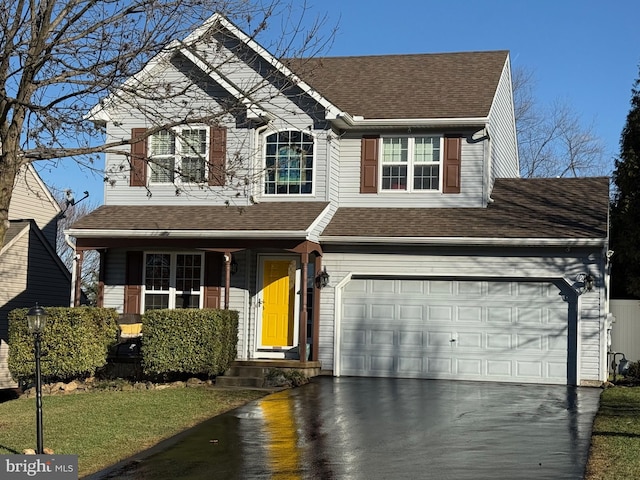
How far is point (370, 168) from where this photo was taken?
19984 millimetres

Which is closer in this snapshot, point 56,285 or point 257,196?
point 257,196

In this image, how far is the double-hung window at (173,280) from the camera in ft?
64.4

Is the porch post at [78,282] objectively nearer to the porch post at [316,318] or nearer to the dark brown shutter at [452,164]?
the porch post at [316,318]

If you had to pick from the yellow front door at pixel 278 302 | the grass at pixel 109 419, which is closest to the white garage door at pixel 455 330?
the yellow front door at pixel 278 302

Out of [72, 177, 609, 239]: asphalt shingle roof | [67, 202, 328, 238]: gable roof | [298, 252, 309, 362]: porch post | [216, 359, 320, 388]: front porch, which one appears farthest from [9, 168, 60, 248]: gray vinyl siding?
[298, 252, 309, 362]: porch post

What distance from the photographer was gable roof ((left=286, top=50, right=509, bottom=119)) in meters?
19.9

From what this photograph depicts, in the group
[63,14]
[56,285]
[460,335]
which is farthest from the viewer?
[56,285]

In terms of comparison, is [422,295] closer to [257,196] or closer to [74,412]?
[257,196]

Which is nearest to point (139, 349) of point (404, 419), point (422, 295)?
point (422, 295)

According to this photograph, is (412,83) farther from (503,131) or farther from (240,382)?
(240,382)

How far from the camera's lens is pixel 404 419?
13.2 meters

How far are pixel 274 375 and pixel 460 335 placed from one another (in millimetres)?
4187

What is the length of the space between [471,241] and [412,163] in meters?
2.68

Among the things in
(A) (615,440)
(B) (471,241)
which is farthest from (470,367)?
(A) (615,440)
